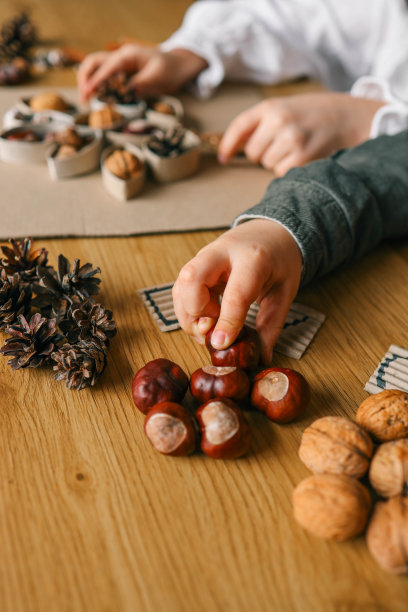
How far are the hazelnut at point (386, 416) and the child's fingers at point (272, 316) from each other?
0.12 meters

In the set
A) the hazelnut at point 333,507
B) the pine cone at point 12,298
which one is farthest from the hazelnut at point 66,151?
the hazelnut at point 333,507

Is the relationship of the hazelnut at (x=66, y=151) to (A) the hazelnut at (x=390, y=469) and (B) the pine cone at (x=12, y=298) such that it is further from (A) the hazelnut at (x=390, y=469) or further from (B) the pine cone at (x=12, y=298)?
(A) the hazelnut at (x=390, y=469)

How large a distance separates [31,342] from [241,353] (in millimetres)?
222

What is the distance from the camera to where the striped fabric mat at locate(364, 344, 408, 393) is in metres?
0.55

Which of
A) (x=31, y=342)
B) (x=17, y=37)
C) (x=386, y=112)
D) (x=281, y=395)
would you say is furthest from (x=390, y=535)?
(x=17, y=37)

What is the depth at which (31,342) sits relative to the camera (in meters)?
0.54

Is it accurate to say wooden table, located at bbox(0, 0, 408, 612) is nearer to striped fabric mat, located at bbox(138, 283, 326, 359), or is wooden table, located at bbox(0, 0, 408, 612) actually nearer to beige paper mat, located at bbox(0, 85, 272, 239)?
striped fabric mat, located at bbox(138, 283, 326, 359)

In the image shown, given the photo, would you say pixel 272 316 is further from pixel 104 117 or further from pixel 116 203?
pixel 104 117

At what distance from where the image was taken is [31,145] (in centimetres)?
86

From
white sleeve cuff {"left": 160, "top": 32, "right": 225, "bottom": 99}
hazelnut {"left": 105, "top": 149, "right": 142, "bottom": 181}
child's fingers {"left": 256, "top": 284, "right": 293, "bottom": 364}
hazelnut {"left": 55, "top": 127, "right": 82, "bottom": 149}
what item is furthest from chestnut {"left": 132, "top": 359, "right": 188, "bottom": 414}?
white sleeve cuff {"left": 160, "top": 32, "right": 225, "bottom": 99}

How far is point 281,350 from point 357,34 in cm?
88

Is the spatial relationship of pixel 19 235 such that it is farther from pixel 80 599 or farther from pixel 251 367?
pixel 80 599

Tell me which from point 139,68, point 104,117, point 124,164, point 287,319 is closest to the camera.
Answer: point 287,319

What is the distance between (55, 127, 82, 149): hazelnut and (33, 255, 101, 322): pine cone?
336mm
